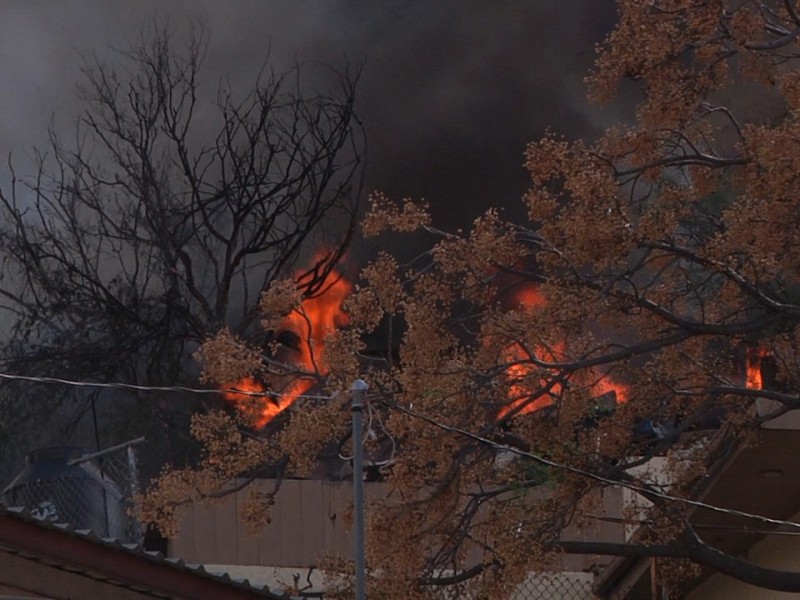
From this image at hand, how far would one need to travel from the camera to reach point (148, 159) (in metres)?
28.0

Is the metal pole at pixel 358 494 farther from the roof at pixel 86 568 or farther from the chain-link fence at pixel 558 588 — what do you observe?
the chain-link fence at pixel 558 588

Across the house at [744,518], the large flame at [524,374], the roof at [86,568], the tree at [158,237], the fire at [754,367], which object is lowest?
the roof at [86,568]

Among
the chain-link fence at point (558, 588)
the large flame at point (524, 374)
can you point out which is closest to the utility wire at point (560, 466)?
the large flame at point (524, 374)

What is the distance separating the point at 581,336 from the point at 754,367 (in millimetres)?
2854

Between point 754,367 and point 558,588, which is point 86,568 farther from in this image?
point 754,367

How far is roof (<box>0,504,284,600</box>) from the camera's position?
9.11m

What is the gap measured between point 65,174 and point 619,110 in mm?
12189

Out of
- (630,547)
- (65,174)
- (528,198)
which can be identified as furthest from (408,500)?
(65,174)

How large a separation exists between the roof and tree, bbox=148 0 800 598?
238 centimetres

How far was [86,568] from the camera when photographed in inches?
371

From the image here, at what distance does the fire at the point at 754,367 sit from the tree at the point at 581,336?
873 millimetres

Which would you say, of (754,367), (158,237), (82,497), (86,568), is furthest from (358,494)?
(158,237)

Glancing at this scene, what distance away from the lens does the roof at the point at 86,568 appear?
29.9 ft

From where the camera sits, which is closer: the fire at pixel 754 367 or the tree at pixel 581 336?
the tree at pixel 581 336
